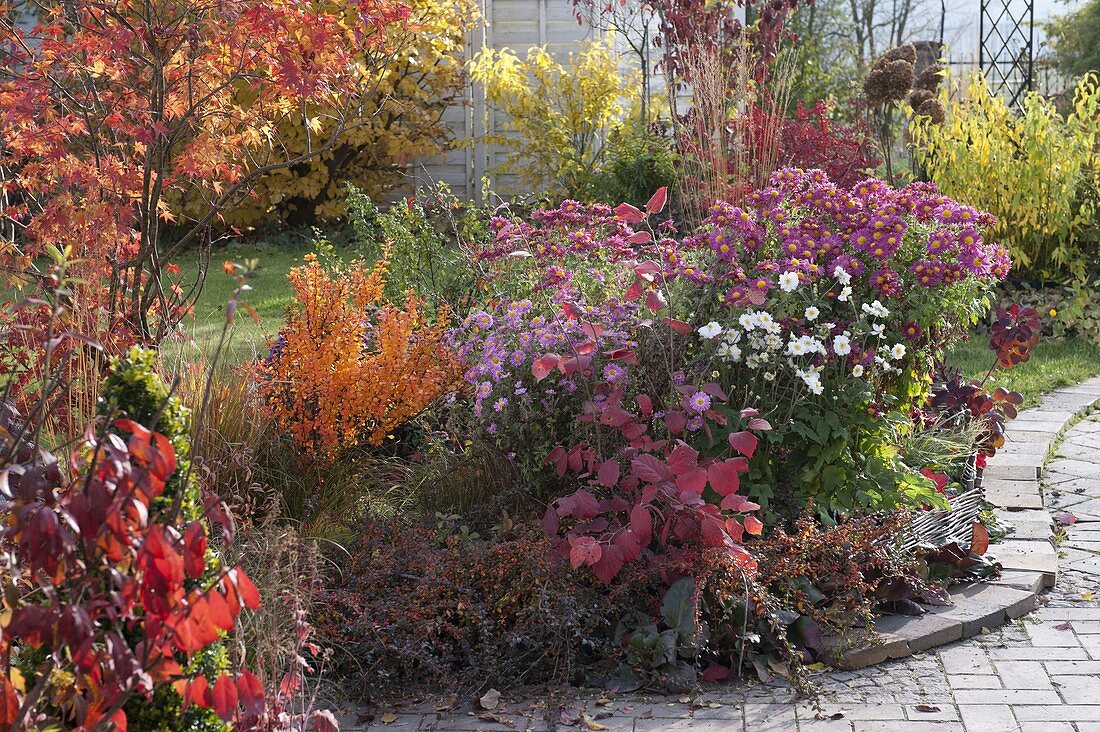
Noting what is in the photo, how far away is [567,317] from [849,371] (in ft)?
2.92

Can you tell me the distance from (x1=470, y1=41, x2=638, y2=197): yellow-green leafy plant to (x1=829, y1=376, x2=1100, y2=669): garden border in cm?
505

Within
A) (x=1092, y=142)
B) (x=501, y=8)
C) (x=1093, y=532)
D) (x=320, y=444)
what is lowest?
(x=1093, y=532)

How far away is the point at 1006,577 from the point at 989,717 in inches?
35.3

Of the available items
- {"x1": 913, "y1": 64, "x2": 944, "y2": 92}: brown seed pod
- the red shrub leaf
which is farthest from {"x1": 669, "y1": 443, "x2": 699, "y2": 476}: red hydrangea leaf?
{"x1": 913, "y1": 64, "x2": 944, "y2": 92}: brown seed pod

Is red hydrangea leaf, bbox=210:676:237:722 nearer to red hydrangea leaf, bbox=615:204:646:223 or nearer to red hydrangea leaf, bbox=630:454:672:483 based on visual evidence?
red hydrangea leaf, bbox=630:454:672:483

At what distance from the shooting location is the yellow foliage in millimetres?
9859

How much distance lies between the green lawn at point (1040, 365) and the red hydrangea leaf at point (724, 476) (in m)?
3.14

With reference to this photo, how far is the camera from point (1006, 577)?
136 inches

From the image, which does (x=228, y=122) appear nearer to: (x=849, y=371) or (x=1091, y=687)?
(x=849, y=371)

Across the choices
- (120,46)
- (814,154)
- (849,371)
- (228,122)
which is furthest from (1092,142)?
(120,46)

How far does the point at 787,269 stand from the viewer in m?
3.40

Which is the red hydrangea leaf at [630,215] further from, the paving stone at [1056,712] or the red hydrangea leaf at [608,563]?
the paving stone at [1056,712]

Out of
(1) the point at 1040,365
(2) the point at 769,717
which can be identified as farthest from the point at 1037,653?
(1) the point at 1040,365

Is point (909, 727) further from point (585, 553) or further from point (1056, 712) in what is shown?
point (585, 553)
